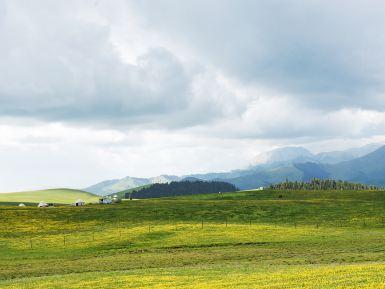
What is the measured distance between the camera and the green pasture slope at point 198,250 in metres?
37.7

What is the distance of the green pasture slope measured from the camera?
37.7m

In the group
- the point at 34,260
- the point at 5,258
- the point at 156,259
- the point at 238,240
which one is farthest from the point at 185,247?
the point at 5,258

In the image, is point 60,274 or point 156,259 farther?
point 156,259

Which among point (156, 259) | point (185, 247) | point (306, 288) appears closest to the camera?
point (306, 288)

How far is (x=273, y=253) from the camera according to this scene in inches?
2367

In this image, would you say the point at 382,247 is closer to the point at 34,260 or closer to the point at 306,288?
the point at 306,288

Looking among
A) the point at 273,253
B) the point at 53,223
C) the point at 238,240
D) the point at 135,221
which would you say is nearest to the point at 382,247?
the point at 273,253

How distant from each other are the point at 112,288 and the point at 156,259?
72.6 feet

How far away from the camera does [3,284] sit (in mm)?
44656

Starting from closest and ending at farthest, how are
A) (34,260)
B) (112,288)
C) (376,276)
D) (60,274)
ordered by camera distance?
(376,276) < (112,288) < (60,274) < (34,260)

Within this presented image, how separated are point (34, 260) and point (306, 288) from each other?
48.9 meters

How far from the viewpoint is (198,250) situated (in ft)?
227

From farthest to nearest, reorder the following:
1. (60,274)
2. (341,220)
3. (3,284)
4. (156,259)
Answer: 1. (341,220)
2. (156,259)
3. (60,274)
4. (3,284)

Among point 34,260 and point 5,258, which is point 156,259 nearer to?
point 34,260
